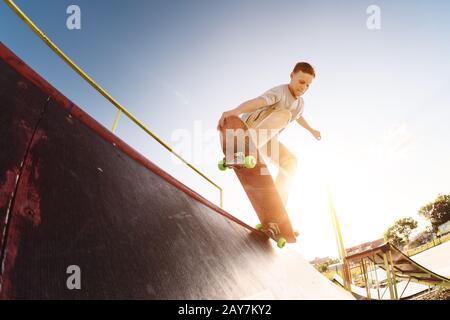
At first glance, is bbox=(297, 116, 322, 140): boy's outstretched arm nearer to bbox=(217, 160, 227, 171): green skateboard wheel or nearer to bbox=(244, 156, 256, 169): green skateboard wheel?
bbox=(244, 156, 256, 169): green skateboard wheel

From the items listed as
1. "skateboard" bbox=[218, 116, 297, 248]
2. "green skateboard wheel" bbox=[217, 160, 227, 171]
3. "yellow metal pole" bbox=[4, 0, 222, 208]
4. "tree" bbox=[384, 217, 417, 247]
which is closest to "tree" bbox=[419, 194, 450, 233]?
"tree" bbox=[384, 217, 417, 247]

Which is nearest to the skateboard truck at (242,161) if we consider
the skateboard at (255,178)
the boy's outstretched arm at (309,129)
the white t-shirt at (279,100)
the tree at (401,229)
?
the skateboard at (255,178)

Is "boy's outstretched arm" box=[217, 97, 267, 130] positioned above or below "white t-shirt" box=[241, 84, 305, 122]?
below

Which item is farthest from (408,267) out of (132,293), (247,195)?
(132,293)

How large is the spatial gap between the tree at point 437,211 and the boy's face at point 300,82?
247 feet

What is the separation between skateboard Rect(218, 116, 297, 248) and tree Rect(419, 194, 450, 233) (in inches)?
2960

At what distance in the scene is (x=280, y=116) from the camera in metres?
3.20

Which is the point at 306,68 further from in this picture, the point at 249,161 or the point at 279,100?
the point at 249,161

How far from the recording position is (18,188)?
2.86ft

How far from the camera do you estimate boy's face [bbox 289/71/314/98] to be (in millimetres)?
3191

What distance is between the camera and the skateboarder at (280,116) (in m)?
3.06

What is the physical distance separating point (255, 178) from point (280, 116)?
3.02ft

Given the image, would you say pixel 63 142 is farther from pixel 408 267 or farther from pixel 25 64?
pixel 408 267
